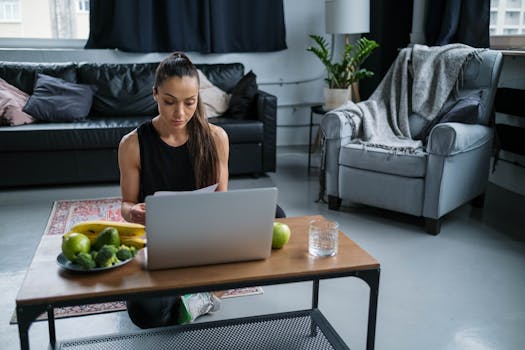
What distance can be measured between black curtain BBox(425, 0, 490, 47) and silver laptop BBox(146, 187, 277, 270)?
3089mm

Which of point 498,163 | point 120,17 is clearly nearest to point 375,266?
point 498,163

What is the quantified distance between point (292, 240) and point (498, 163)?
2.96m

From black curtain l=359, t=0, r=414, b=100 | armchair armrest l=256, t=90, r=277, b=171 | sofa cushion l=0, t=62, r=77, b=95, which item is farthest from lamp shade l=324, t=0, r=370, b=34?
sofa cushion l=0, t=62, r=77, b=95

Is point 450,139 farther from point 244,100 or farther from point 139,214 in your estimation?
point 139,214

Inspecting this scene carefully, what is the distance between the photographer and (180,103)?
158 cm

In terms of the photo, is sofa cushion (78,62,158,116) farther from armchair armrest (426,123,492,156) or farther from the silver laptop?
the silver laptop

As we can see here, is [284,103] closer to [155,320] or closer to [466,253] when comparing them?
[466,253]

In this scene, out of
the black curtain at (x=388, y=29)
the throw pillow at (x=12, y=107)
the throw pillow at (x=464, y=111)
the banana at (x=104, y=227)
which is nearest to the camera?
the banana at (x=104, y=227)

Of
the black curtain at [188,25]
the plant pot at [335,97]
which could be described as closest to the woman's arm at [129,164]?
the plant pot at [335,97]

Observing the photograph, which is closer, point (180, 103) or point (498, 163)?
point (180, 103)

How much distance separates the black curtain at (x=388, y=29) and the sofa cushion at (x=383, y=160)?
1.56 m

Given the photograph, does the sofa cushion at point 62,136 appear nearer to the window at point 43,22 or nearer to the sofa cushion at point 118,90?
the sofa cushion at point 118,90

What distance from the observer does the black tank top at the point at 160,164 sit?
1744 mm

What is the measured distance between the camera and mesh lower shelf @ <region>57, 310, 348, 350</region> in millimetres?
1667
